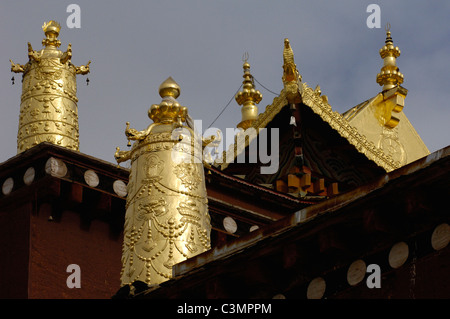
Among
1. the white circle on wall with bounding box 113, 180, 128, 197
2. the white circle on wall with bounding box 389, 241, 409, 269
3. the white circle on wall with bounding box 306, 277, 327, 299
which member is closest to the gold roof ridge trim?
the white circle on wall with bounding box 113, 180, 128, 197

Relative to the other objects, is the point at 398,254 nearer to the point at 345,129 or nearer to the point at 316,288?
the point at 316,288

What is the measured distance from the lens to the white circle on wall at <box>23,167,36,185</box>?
50.2 ft

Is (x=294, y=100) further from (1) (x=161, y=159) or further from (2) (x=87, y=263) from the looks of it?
(1) (x=161, y=159)

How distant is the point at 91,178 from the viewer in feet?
51.0

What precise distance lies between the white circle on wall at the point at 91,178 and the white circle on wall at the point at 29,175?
67 cm

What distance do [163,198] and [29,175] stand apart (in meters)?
3.36

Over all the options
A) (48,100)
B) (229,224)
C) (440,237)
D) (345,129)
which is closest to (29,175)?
(48,100)

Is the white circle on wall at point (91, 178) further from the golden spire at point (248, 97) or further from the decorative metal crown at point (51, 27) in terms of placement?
the golden spire at point (248, 97)

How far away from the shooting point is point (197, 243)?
40.9 ft

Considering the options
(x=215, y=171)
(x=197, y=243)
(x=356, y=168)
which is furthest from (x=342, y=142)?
(x=197, y=243)

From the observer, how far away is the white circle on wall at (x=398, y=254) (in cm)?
946

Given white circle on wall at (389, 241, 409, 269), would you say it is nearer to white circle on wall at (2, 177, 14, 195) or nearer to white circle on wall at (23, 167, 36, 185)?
white circle on wall at (23, 167, 36, 185)

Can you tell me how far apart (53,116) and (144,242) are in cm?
522

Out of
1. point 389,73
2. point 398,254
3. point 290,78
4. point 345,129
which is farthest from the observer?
point 389,73
